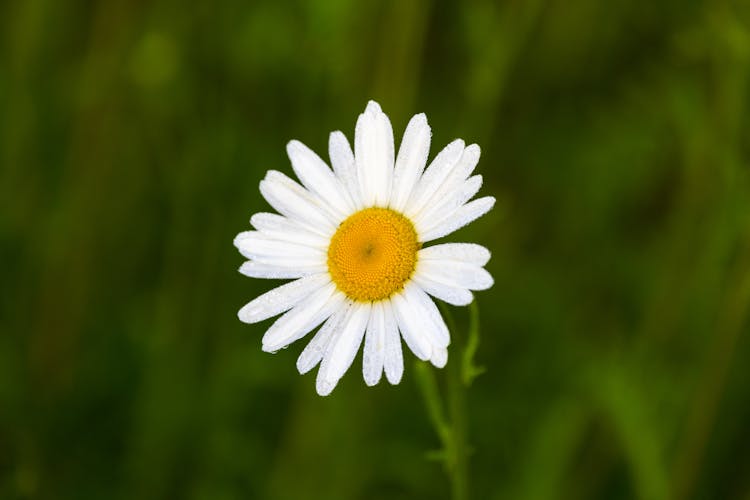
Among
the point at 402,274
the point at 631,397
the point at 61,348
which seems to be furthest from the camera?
the point at 61,348

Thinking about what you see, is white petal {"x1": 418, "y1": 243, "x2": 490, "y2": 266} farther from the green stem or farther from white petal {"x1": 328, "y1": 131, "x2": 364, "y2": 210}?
white petal {"x1": 328, "y1": 131, "x2": 364, "y2": 210}

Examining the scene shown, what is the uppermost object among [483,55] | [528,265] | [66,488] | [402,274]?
[483,55]

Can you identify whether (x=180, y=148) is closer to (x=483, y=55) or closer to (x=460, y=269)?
(x=483, y=55)

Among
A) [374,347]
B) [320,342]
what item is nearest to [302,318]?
[320,342]

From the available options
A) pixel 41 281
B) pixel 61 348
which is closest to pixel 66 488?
pixel 61 348

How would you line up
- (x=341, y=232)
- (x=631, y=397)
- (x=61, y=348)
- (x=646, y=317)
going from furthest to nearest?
(x=61, y=348)
(x=646, y=317)
(x=631, y=397)
(x=341, y=232)

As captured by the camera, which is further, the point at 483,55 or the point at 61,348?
the point at 61,348

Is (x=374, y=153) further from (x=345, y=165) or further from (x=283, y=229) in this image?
(x=283, y=229)

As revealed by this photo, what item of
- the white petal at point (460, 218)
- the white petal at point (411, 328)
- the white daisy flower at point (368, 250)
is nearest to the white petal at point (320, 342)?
the white daisy flower at point (368, 250)
